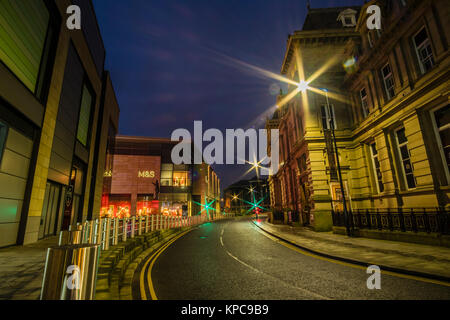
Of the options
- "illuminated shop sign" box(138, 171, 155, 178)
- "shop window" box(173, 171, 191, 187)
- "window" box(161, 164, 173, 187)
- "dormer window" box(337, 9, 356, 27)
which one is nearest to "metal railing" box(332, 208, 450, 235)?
"dormer window" box(337, 9, 356, 27)

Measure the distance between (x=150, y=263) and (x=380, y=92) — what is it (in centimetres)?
1734

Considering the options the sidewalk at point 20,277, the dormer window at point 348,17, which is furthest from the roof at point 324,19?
the sidewalk at point 20,277

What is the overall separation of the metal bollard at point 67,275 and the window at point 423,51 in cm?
1655

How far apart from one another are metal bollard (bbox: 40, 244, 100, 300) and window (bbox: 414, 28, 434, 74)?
1655 cm

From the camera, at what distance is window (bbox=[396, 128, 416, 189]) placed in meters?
12.7

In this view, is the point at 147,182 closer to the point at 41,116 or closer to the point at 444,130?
the point at 41,116

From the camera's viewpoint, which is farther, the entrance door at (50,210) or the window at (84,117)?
the window at (84,117)

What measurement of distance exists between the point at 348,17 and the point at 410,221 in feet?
68.0

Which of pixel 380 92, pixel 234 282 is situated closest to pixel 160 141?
pixel 380 92

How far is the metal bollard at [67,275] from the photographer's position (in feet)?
6.30

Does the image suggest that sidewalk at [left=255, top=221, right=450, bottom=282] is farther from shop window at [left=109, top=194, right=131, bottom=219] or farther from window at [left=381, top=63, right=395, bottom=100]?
shop window at [left=109, top=194, right=131, bottom=219]

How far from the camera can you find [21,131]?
31.6 ft

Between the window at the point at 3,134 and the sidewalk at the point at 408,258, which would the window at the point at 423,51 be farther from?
the window at the point at 3,134
